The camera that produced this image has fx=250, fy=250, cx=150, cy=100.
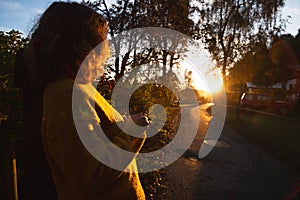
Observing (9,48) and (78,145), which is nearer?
(78,145)

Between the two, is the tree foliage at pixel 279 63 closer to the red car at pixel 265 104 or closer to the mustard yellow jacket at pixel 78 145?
the red car at pixel 265 104

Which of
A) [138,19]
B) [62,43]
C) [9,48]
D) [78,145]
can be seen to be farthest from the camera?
[138,19]

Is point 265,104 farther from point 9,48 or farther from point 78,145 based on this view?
point 78,145

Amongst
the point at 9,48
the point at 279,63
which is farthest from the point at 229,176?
the point at 279,63

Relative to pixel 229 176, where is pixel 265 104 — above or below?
above

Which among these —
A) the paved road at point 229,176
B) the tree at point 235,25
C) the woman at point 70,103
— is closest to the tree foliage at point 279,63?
the tree at point 235,25

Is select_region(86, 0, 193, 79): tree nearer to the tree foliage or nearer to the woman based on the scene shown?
the woman

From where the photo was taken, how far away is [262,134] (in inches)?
407

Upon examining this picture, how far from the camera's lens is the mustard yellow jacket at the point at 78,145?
1.02m

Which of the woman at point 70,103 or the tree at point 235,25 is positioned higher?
the tree at point 235,25

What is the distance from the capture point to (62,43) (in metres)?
1.20

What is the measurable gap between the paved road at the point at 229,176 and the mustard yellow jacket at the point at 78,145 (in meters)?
3.36

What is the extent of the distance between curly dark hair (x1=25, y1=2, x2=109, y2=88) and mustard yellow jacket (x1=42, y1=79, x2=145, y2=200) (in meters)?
0.09

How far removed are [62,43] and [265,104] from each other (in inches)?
798
